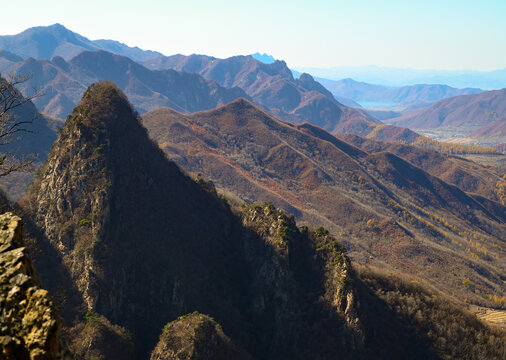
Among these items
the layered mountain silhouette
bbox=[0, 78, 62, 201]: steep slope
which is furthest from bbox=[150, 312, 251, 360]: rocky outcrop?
bbox=[0, 78, 62, 201]: steep slope

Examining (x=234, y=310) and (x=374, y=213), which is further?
(x=374, y=213)

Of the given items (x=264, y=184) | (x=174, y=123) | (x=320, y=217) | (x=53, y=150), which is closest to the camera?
(x=53, y=150)

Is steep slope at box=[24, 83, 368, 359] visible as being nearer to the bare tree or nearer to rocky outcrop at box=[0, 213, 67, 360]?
the bare tree

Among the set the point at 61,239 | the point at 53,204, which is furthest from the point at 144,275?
the point at 53,204

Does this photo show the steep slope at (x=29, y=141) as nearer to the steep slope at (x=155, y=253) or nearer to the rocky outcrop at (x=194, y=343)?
the steep slope at (x=155, y=253)

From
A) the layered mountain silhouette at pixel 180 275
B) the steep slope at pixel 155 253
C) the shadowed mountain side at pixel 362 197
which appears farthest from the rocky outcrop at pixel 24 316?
the shadowed mountain side at pixel 362 197

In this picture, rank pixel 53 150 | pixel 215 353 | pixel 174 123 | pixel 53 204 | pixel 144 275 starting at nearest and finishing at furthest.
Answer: pixel 215 353
pixel 144 275
pixel 53 204
pixel 53 150
pixel 174 123

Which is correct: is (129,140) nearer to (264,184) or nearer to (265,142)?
(264,184)
